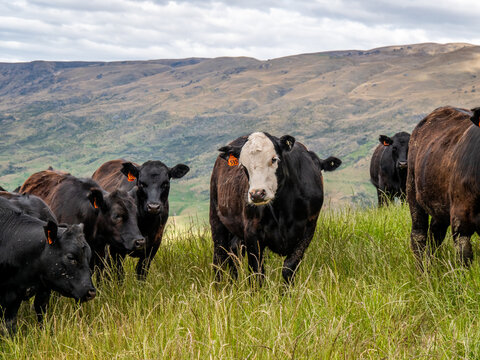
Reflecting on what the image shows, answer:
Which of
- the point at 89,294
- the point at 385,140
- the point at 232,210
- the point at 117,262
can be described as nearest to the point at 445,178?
the point at 232,210

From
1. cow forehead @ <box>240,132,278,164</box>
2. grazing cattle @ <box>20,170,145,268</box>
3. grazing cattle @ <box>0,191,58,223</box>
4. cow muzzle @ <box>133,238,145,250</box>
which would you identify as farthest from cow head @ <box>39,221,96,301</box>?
cow forehead @ <box>240,132,278,164</box>

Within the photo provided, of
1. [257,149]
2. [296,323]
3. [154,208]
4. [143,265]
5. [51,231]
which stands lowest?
[143,265]

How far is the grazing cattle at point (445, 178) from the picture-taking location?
18.8 feet

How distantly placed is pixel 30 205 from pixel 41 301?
1175mm

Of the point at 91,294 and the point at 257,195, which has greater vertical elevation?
the point at 257,195

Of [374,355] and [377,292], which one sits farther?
[377,292]

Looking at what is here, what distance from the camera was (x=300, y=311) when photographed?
4984 millimetres

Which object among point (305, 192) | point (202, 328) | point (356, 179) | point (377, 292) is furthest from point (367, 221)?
point (356, 179)

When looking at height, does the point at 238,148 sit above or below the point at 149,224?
above

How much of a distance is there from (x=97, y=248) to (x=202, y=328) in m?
3.22

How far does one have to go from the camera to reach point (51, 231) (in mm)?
5672

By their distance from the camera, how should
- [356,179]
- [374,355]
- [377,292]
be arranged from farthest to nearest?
[356,179]
[377,292]
[374,355]

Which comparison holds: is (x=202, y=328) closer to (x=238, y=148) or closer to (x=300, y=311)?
(x=300, y=311)

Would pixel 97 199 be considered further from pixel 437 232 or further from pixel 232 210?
pixel 437 232
